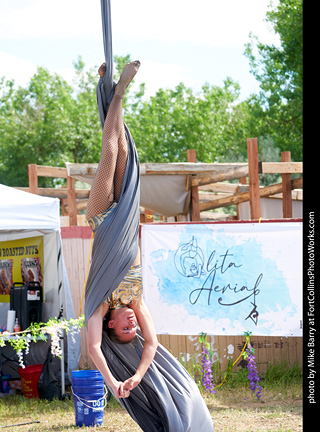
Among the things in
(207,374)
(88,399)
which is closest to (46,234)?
(88,399)

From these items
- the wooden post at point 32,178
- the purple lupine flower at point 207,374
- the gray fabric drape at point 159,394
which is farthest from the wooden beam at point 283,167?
the gray fabric drape at point 159,394

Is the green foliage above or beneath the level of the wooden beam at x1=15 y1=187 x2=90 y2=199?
above

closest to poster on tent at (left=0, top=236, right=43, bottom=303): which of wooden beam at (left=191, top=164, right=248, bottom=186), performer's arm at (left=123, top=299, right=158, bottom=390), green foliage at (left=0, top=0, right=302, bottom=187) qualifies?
wooden beam at (left=191, top=164, right=248, bottom=186)

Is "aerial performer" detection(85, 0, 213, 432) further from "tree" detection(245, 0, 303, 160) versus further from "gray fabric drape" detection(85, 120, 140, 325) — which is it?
"tree" detection(245, 0, 303, 160)

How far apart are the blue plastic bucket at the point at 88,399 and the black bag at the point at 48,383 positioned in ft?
3.67

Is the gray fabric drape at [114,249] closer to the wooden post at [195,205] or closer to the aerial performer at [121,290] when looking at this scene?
the aerial performer at [121,290]

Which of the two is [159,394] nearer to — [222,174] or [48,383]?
[48,383]

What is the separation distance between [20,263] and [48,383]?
204cm

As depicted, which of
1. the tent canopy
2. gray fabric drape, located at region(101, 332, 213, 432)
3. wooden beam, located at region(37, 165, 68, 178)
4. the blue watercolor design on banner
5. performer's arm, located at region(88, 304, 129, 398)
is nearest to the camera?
performer's arm, located at region(88, 304, 129, 398)

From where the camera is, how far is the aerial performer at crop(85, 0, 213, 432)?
3.49 metres

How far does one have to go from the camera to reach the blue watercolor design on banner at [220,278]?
24.6ft

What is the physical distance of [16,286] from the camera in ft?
28.3

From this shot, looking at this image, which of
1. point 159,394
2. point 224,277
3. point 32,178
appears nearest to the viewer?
point 159,394

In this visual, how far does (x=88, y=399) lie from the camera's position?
22.1 feet
